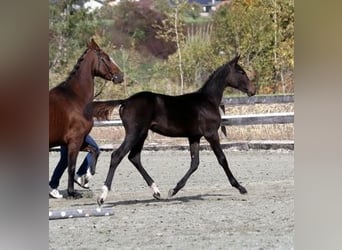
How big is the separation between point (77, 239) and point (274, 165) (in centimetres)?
103

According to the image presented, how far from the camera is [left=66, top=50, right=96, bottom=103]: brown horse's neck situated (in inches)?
131

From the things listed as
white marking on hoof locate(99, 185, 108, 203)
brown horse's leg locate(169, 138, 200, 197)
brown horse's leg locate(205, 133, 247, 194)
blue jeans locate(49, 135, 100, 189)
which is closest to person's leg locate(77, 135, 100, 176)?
blue jeans locate(49, 135, 100, 189)

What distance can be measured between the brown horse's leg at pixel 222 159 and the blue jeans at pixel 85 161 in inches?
22.6

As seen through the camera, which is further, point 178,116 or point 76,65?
point 178,116

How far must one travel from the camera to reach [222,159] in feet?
11.1

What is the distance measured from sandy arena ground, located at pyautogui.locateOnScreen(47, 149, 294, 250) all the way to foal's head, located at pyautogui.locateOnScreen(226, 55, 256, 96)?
1.06 ft

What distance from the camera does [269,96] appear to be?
343cm

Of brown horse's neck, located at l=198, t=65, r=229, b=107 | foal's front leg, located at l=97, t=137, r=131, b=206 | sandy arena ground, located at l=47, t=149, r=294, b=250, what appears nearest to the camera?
sandy arena ground, located at l=47, t=149, r=294, b=250

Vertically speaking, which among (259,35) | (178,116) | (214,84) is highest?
(259,35)

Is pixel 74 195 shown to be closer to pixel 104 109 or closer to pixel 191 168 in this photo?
pixel 104 109

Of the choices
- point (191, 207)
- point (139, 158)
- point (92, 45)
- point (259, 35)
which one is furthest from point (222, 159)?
point (92, 45)

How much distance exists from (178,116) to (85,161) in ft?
1.74

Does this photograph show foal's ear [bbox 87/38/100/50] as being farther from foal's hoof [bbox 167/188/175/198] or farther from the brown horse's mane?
foal's hoof [bbox 167/188/175/198]
